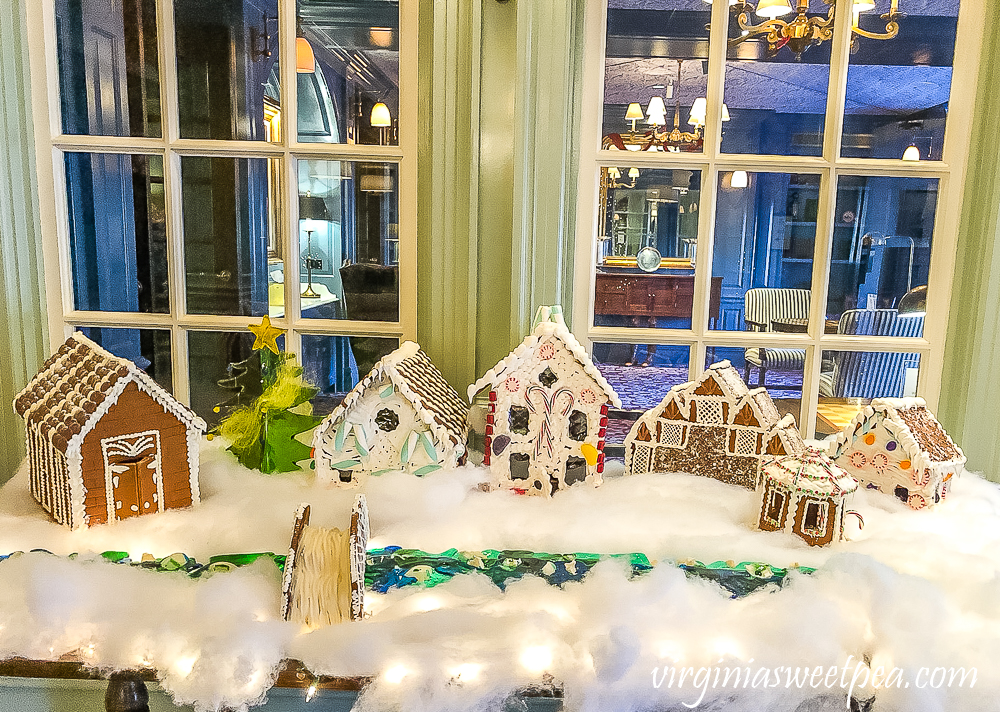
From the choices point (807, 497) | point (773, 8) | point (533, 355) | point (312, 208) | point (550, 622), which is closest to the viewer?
point (550, 622)

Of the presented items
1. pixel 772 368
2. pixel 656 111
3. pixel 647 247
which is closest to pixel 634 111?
pixel 656 111

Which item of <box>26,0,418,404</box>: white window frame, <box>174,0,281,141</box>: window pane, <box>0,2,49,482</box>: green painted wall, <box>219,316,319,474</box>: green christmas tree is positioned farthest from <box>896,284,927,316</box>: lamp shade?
<box>0,2,49,482</box>: green painted wall

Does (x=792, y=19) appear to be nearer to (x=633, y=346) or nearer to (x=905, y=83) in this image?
(x=905, y=83)

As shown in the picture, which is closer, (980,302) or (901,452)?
(901,452)

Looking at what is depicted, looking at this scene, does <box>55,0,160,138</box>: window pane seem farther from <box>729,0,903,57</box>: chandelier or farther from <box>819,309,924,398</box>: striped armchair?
<box>819,309,924,398</box>: striped armchair

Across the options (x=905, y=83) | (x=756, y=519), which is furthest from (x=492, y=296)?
(x=905, y=83)

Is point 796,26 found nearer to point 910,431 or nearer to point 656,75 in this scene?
point 656,75

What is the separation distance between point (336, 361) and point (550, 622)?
2.68ft

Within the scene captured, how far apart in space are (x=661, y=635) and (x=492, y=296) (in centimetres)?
76

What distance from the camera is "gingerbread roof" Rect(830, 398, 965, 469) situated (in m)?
1.29

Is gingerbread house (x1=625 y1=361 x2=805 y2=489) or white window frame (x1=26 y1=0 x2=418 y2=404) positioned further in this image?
white window frame (x1=26 y1=0 x2=418 y2=404)

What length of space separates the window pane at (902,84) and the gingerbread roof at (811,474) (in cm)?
68

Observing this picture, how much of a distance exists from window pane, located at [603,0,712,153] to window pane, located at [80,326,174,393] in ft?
3.47

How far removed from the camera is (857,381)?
157cm
